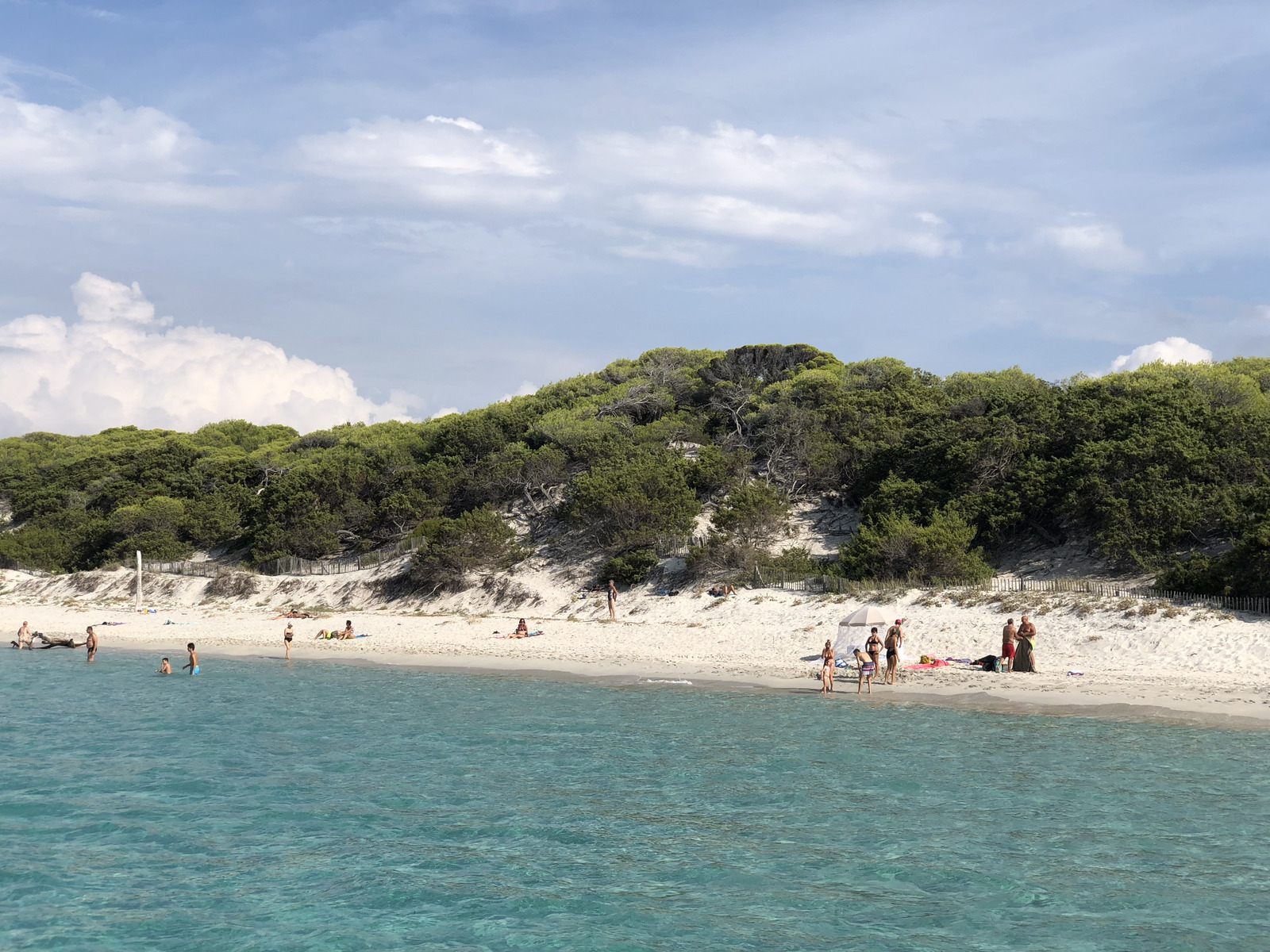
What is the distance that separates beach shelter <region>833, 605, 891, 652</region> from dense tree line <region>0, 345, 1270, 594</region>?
7.49 m

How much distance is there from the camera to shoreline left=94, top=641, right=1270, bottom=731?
62.6 feet

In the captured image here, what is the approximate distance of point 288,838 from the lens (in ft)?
42.4

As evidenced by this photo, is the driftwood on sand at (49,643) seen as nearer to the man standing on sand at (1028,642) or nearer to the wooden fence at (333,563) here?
the wooden fence at (333,563)

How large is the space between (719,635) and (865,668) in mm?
8125

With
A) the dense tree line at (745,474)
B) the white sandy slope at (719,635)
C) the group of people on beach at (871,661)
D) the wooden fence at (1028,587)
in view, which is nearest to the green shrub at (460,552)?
the dense tree line at (745,474)

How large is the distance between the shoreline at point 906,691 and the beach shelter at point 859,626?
5.13ft

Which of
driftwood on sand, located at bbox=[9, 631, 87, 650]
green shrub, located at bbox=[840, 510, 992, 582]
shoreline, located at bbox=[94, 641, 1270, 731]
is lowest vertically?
driftwood on sand, located at bbox=[9, 631, 87, 650]

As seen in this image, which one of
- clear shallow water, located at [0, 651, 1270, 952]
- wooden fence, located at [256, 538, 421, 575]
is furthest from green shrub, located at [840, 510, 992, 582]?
wooden fence, located at [256, 538, 421, 575]

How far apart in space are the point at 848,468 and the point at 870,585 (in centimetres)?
1467

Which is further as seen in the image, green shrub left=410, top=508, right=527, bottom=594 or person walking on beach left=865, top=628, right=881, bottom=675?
green shrub left=410, top=508, right=527, bottom=594

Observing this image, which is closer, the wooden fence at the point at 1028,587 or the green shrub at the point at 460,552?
the wooden fence at the point at 1028,587

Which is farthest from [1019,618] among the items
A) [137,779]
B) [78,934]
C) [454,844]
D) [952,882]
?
[78,934]

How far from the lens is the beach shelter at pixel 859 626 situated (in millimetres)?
24656

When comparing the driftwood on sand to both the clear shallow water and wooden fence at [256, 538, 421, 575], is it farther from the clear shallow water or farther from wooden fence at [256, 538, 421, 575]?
the clear shallow water
